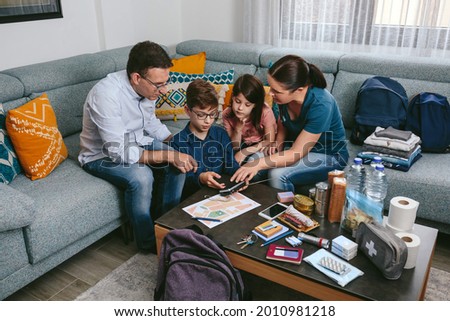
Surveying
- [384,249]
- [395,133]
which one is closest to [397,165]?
[395,133]

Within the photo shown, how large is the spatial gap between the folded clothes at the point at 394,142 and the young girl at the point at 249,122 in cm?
55

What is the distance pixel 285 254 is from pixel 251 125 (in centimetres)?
99

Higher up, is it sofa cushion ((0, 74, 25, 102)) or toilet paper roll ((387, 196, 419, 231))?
sofa cushion ((0, 74, 25, 102))

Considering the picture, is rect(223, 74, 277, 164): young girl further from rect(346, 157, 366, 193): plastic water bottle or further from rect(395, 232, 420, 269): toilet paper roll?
rect(395, 232, 420, 269): toilet paper roll

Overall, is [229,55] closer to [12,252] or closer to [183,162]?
[183,162]

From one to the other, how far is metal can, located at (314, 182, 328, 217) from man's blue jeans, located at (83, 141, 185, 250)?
0.74 meters

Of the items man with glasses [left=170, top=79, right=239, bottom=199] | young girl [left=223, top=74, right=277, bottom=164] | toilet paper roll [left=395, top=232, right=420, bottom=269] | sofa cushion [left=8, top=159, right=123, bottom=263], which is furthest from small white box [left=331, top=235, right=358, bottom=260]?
sofa cushion [left=8, top=159, right=123, bottom=263]

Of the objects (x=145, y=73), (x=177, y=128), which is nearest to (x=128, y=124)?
(x=145, y=73)

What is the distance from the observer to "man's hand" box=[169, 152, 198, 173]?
2053 mm

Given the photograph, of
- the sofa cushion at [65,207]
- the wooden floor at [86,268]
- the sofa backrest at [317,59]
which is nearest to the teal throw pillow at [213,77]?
the sofa backrest at [317,59]

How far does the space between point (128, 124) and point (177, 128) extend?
0.56 meters

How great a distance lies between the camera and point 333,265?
4.65 ft

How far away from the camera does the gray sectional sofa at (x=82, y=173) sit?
1748 millimetres
